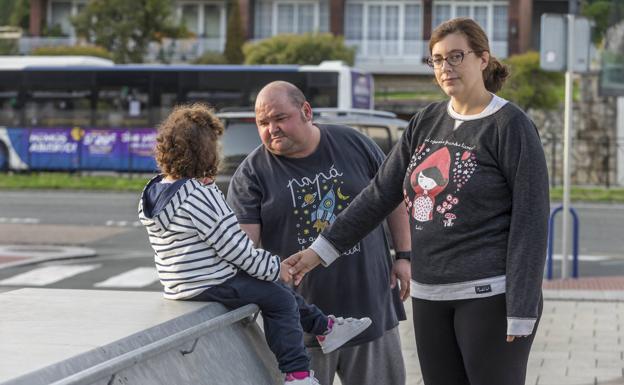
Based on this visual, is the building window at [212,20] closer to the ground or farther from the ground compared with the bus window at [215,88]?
farther from the ground

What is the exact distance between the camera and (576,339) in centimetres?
974

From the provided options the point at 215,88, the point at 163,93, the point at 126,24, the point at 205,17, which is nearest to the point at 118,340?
the point at 215,88

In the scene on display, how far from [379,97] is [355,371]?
48038mm

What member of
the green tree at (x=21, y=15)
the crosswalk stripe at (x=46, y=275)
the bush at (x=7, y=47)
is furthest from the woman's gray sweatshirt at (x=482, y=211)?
the green tree at (x=21, y=15)

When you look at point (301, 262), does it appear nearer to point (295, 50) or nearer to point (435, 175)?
point (435, 175)

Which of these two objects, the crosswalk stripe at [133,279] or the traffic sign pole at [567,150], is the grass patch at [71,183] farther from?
the traffic sign pole at [567,150]

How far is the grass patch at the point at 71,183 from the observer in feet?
99.3

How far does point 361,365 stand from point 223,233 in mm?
1051

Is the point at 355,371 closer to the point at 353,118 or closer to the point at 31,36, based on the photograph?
the point at 353,118

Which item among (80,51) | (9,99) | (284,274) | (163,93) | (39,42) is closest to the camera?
(284,274)

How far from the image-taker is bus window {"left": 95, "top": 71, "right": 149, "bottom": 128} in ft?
115

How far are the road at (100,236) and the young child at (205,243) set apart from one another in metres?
9.29

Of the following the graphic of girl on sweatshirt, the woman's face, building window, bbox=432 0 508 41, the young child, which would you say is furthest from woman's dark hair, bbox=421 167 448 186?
building window, bbox=432 0 508 41

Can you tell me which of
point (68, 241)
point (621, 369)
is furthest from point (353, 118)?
point (621, 369)
